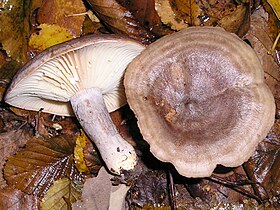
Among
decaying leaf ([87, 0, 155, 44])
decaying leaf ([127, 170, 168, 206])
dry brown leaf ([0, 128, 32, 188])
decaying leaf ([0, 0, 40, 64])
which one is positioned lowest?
decaying leaf ([127, 170, 168, 206])

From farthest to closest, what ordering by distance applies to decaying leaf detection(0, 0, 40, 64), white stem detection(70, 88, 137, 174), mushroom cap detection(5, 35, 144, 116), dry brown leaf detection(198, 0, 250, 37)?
dry brown leaf detection(198, 0, 250, 37) → decaying leaf detection(0, 0, 40, 64) → white stem detection(70, 88, 137, 174) → mushroom cap detection(5, 35, 144, 116)

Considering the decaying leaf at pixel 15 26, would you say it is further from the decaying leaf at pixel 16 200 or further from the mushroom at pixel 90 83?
the decaying leaf at pixel 16 200

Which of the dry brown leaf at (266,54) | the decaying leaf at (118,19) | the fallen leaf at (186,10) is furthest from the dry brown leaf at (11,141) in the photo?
the dry brown leaf at (266,54)

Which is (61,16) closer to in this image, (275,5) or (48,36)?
(48,36)

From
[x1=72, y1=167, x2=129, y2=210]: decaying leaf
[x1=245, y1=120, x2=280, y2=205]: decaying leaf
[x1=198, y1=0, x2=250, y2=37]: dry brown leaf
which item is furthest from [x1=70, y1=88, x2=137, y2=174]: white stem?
[x1=198, y1=0, x2=250, y2=37]: dry brown leaf

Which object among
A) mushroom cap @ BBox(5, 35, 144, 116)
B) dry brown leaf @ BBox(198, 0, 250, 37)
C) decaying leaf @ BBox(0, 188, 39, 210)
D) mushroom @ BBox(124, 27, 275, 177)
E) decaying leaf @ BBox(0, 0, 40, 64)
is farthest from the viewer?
dry brown leaf @ BBox(198, 0, 250, 37)

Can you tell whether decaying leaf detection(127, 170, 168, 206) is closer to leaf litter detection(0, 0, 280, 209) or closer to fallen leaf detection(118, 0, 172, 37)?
leaf litter detection(0, 0, 280, 209)

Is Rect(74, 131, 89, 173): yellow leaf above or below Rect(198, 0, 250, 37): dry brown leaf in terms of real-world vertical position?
below

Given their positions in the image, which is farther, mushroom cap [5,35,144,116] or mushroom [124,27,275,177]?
mushroom [124,27,275,177]
